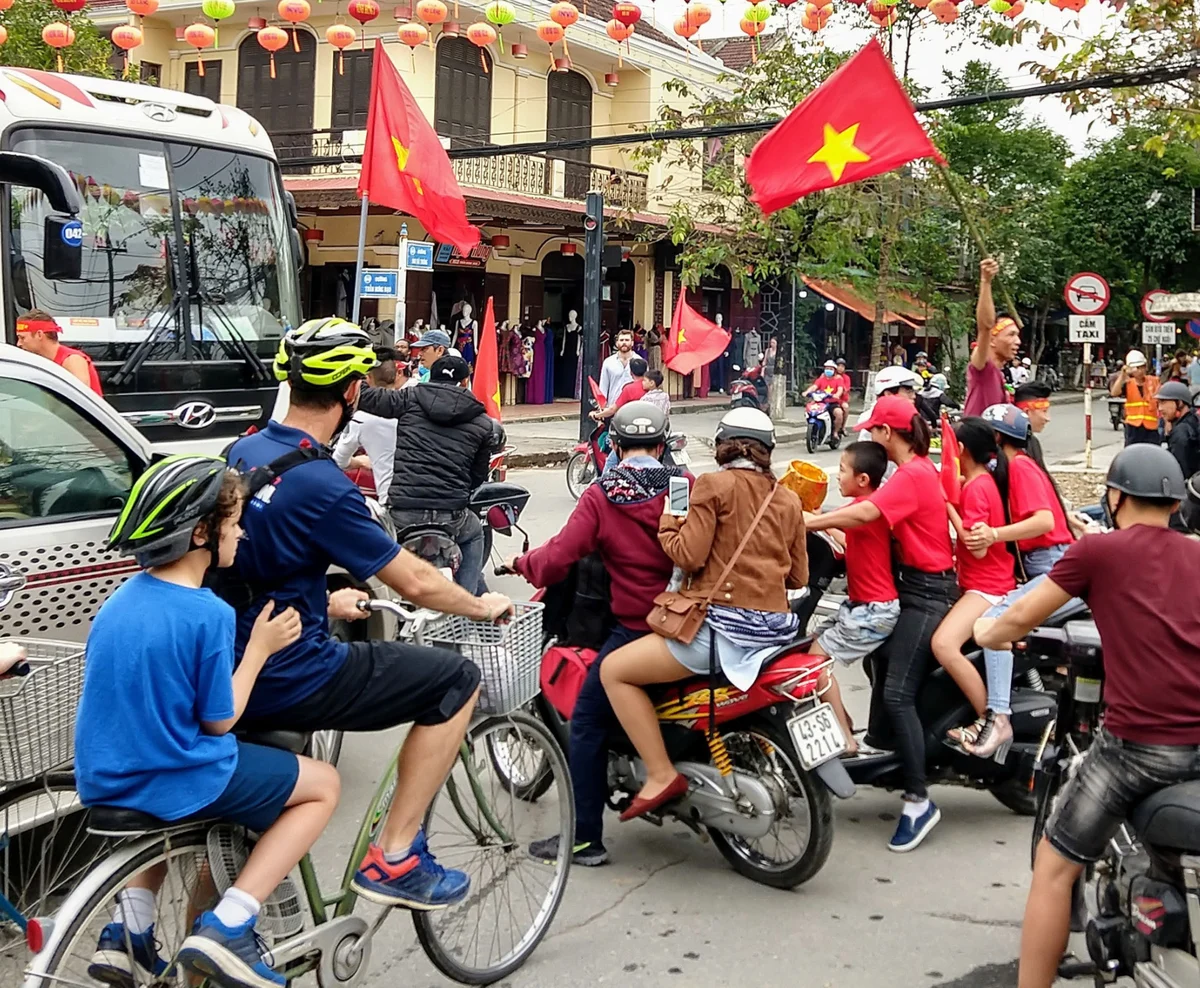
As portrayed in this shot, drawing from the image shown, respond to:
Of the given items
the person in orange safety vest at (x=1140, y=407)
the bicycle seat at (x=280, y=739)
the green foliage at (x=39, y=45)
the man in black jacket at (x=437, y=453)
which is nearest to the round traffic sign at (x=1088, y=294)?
the person in orange safety vest at (x=1140, y=407)

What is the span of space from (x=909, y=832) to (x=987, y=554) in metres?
1.10

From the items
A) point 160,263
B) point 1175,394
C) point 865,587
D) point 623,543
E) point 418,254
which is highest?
point 418,254

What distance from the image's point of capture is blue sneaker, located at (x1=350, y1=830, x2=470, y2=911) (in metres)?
3.32

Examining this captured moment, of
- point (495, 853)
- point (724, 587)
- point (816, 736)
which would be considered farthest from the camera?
point (724, 587)

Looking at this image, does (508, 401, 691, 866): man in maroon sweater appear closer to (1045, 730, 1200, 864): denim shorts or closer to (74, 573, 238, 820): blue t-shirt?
(1045, 730, 1200, 864): denim shorts

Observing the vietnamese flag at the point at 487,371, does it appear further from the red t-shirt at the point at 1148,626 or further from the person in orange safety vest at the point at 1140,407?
the red t-shirt at the point at 1148,626

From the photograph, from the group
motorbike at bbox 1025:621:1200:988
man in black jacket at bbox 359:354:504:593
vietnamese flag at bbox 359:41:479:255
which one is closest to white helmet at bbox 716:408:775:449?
motorbike at bbox 1025:621:1200:988

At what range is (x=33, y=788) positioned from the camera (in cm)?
318

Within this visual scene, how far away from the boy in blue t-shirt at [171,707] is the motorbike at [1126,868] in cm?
197

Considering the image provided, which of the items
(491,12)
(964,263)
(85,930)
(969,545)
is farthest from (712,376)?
(85,930)

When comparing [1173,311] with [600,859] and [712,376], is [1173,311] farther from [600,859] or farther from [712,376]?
[600,859]

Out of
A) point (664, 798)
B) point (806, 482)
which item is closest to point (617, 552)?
point (664, 798)

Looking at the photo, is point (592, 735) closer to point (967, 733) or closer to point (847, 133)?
point (967, 733)

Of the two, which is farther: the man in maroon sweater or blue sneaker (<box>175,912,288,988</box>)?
the man in maroon sweater
